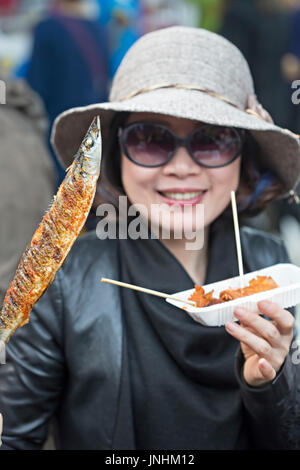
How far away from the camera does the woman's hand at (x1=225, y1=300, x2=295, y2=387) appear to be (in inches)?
47.5

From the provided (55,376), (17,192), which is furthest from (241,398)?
(17,192)

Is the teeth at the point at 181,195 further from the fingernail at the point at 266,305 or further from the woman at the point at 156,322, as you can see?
the fingernail at the point at 266,305

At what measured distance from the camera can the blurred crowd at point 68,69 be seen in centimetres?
226

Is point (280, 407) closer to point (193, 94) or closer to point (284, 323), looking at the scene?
point (284, 323)

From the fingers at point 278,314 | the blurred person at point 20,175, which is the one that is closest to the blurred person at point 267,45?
the blurred person at point 20,175

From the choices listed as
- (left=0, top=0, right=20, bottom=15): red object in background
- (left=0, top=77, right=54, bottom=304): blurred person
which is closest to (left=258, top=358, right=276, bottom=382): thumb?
(left=0, top=77, right=54, bottom=304): blurred person

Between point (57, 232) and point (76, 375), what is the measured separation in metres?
0.64

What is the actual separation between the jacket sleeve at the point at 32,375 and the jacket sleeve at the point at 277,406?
1.57 ft

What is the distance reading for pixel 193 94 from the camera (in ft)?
4.80

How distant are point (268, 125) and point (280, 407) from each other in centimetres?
71

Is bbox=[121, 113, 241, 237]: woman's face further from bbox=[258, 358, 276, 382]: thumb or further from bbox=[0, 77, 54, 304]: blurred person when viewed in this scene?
bbox=[0, 77, 54, 304]: blurred person

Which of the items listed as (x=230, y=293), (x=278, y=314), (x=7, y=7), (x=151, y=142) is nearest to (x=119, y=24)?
(x=7, y=7)

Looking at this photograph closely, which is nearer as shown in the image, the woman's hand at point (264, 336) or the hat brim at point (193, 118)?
the woman's hand at point (264, 336)

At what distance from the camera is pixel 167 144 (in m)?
1.46
